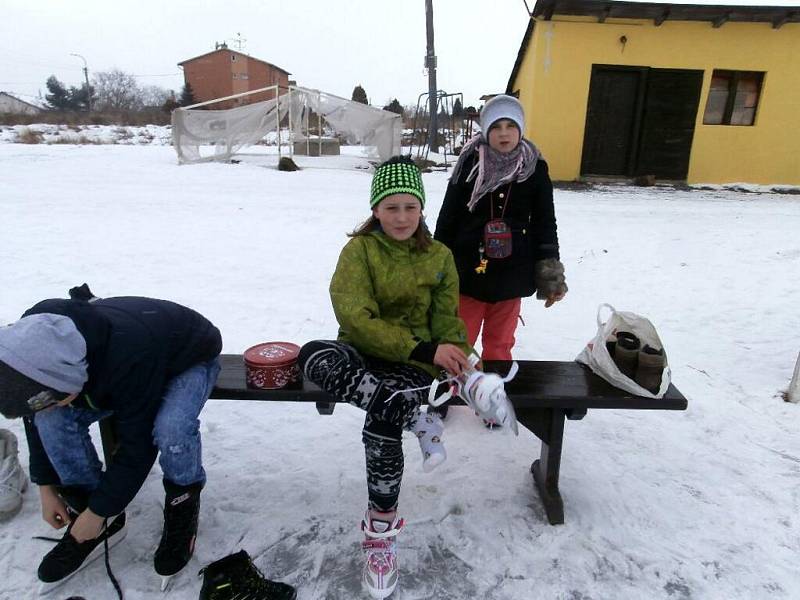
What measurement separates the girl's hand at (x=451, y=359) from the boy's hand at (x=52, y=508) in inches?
60.5

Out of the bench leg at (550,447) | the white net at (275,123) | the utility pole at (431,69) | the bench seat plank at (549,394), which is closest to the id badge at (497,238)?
the bench seat plank at (549,394)

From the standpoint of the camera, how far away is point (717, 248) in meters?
7.12

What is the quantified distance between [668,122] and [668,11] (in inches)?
90.0

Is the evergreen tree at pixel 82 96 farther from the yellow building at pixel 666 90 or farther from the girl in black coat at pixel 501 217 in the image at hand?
the girl in black coat at pixel 501 217

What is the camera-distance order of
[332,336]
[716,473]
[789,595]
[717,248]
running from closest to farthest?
[789,595]
[716,473]
[332,336]
[717,248]

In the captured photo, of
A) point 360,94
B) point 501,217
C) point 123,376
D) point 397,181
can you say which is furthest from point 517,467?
point 360,94

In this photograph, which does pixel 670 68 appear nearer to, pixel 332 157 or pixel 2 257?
pixel 332 157

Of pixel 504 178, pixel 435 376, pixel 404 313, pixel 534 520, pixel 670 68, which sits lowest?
pixel 534 520

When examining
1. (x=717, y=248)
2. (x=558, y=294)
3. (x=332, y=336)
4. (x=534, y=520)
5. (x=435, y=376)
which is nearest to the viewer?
(x=435, y=376)

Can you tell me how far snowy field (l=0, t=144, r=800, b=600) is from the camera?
2.14 metres

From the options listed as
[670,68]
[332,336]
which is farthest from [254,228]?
[670,68]

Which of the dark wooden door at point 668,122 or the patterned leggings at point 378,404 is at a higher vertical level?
the dark wooden door at point 668,122

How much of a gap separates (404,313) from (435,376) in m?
0.30

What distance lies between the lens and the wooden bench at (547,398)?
7.47ft
